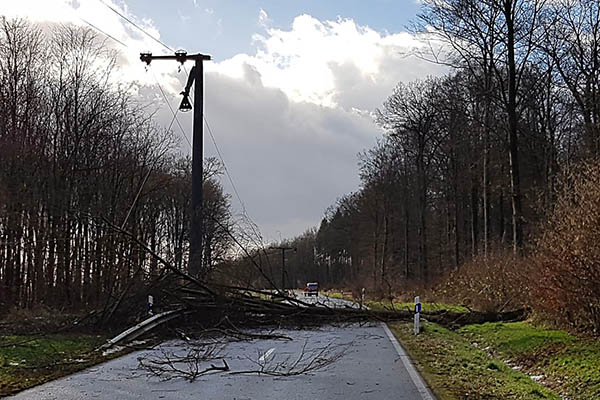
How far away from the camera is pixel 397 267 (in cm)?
6662

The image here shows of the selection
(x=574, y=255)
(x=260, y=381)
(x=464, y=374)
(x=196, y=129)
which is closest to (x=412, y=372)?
(x=464, y=374)

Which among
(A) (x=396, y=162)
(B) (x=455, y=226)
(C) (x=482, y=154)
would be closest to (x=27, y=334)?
(C) (x=482, y=154)

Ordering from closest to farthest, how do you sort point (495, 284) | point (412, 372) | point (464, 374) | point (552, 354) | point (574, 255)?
1. point (464, 374)
2. point (412, 372)
3. point (552, 354)
4. point (574, 255)
5. point (495, 284)

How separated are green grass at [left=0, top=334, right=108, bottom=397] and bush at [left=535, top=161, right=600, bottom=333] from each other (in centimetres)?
1049

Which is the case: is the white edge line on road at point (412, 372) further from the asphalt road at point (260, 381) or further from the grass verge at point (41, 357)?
the grass verge at point (41, 357)

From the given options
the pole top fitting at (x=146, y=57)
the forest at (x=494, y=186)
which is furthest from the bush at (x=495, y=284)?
the pole top fitting at (x=146, y=57)

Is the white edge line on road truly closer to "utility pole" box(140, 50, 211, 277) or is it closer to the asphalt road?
the asphalt road

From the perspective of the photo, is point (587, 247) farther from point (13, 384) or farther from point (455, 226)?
point (455, 226)

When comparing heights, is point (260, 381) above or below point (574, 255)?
below

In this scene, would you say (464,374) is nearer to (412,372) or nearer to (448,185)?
(412,372)

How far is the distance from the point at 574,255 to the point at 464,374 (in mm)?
5435

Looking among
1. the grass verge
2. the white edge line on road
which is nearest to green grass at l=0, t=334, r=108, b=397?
the grass verge

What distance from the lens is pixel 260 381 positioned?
12219mm

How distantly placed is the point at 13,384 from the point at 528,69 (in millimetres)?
31273
